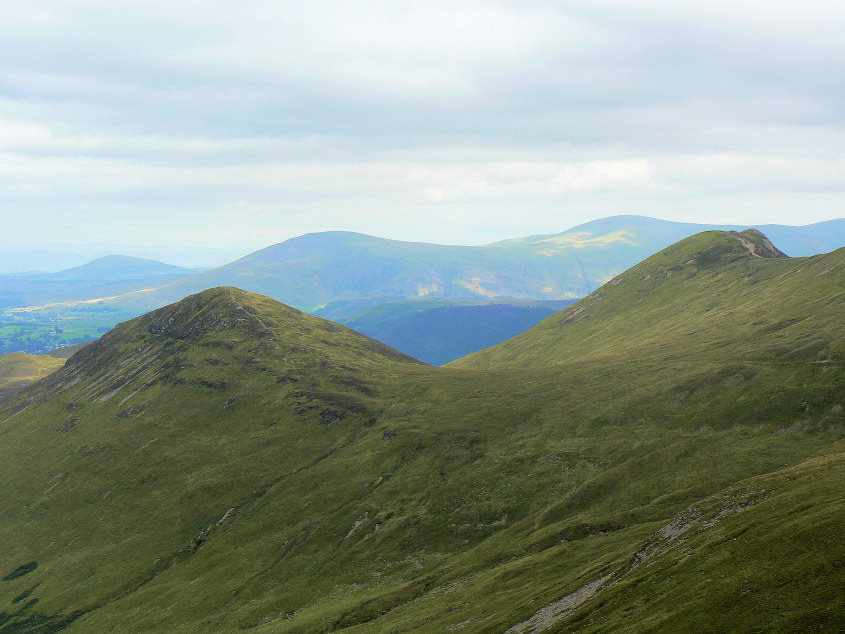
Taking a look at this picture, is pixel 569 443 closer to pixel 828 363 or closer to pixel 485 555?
pixel 485 555

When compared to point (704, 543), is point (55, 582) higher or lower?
lower

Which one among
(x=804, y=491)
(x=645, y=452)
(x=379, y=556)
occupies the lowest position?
(x=379, y=556)

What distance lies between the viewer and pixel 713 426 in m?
154

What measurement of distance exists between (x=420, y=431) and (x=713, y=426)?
84537 millimetres

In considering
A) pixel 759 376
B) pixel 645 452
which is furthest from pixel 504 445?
pixel 759 376

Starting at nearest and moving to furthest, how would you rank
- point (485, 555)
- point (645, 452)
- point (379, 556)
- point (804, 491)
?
point (804, 491), point (485, 555), point (379, 556), point (645, 452)

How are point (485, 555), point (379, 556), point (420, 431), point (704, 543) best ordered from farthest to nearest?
point (420, 431), point (379, 556), point (485, 555), point (704, 543)

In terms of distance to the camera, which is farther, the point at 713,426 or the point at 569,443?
the point at 569,443

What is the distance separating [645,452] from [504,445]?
40390 mm

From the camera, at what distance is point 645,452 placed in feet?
492

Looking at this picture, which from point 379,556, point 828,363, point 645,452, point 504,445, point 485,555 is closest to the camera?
point 485,555

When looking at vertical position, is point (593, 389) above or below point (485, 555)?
above

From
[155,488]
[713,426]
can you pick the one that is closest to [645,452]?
[713,426]

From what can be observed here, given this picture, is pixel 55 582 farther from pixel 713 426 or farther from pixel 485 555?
pixel 713 426
